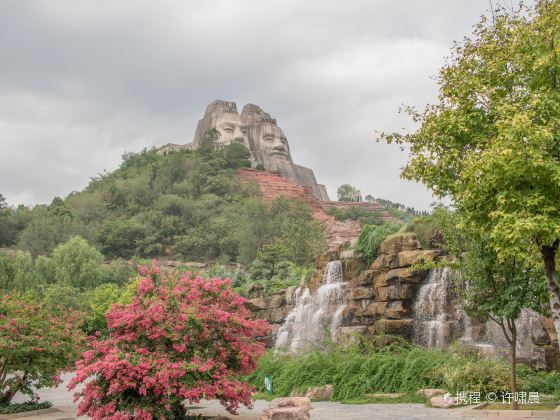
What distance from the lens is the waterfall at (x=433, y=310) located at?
20453mm

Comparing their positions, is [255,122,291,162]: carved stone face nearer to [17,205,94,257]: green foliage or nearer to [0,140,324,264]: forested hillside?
[0,140,324,264]: forested hillside

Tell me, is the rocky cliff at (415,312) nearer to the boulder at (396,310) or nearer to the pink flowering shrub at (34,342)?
the boulder at (396,310)

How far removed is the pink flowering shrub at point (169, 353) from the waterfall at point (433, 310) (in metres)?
11.2

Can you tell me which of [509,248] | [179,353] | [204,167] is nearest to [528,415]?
[509,248]

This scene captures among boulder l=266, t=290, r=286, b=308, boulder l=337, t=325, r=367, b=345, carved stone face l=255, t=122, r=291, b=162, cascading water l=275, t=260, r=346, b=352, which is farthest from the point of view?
carved stone face l=255, t=122, r=291, b=162

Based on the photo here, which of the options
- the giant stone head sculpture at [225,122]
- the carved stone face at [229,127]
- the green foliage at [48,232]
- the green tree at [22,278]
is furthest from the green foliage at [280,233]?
the giant stone head sculpture at [225,122]

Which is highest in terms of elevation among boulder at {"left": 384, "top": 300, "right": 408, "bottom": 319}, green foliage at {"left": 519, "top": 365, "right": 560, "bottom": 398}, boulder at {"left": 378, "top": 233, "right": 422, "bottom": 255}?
boulder at {"left": 378, "top": 233, "right": 422, "bottom": 255}

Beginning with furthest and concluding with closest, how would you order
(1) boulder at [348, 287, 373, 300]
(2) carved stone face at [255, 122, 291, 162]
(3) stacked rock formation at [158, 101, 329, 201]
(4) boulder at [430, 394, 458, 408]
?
(2) carved stone face at [255, 122, 291, 162] → (3) stacked rock formation at [158, 101, 329, 201] → (1) boulder at [348, 287, 373, 300] → (4) boulder at [430, 394, 458, 408]

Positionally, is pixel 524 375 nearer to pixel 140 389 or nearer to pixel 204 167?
pixel 140 389

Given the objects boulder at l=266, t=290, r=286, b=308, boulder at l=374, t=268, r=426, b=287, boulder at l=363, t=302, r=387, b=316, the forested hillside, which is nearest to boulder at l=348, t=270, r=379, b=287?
boulder at l=374, t=268, r=426, b=287

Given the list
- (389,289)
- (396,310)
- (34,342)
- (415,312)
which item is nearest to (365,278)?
(389,289)

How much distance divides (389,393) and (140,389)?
687 centimetres

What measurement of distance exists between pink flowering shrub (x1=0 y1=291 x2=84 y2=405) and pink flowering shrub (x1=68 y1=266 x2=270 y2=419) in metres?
3.44

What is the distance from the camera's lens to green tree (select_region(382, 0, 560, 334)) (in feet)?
28.5
